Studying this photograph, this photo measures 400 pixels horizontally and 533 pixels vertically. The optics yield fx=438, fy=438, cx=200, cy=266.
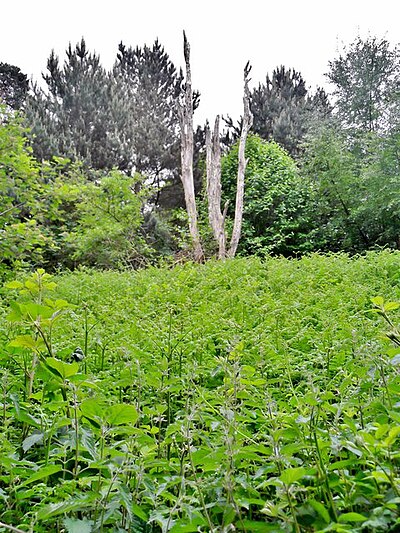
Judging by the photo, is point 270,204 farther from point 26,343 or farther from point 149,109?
point 26,343

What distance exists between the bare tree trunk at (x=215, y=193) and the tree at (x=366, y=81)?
426 cm

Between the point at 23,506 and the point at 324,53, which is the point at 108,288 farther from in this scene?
the point at 324,53

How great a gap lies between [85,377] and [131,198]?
344 inches

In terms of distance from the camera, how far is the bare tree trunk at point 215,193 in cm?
970

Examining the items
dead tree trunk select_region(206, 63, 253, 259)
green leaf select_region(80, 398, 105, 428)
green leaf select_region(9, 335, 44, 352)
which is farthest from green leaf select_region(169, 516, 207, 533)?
dead tree trunk select_region(206, 63, 253, 259)

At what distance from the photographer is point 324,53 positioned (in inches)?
551

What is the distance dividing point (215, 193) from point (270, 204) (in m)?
2.63

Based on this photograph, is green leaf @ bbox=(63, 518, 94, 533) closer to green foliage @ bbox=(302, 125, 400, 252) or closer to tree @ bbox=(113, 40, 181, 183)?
green foliage @ bbox=(302, 125, 400, 252)

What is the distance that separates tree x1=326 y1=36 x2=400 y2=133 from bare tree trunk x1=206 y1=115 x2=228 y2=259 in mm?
4262

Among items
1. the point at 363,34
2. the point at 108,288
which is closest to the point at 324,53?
the point at 363,34

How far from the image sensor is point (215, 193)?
1002 centimetres

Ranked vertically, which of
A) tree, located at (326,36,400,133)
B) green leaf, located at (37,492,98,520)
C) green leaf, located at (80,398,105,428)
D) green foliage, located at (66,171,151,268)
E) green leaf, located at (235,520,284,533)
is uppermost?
tree, located at (326,36,400,133)

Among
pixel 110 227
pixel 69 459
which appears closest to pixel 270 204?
pixel 110 227

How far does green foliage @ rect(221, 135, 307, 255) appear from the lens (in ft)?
39.2
